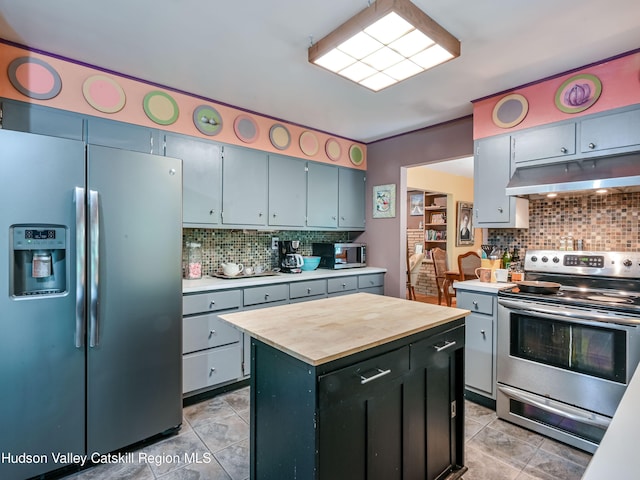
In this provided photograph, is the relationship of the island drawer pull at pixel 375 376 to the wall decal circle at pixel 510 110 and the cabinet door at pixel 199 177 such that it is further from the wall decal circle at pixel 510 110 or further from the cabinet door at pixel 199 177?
the wall decal circle at pixel 510 110

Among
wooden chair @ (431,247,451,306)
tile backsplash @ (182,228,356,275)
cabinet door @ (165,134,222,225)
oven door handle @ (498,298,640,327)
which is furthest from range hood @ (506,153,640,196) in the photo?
wooden chair @ (431,247,451,306)

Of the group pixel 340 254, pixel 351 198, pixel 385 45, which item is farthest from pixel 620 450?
pixel 351 198

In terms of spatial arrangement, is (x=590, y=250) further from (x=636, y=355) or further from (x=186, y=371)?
(x=186, y=371)

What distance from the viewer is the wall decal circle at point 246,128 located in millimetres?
3154

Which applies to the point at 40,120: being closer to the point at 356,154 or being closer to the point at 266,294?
the point at 266,294

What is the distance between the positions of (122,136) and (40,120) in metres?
0.47

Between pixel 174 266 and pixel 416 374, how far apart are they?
158cm

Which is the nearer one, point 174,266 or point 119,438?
point 119,438

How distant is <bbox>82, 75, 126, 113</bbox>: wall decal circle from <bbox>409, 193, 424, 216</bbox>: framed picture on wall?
5576 millimetres

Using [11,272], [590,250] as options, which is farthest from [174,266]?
[590,250]

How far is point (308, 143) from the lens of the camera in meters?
3.71

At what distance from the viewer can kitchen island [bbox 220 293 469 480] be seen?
1.23m

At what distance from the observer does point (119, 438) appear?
198 cm

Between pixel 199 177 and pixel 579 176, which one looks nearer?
pixel 579 176
